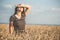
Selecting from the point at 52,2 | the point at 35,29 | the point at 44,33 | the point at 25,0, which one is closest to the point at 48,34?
the point at 44,33

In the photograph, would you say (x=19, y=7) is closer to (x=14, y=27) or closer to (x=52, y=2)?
(x=14, y=27)

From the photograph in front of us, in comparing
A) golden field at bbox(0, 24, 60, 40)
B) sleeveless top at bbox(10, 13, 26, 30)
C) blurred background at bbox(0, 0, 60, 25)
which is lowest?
golden field at bbox(0, 24, 60, 40)

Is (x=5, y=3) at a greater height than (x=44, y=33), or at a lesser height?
greater

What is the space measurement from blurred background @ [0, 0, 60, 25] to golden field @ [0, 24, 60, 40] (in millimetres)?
60

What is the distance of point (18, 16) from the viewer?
65.0 inches

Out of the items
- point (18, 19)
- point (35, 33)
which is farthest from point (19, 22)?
point (35, 33)

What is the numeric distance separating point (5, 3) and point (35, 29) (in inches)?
18.9

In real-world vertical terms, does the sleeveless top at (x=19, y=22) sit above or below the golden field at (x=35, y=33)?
above

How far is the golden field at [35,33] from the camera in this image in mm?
1620

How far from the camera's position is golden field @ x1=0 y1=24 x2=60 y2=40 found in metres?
1.62

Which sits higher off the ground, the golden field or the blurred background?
the blurred background

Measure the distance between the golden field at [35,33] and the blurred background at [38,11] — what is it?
0.20 feet

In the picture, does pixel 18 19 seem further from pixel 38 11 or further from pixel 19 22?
pixel 38 11

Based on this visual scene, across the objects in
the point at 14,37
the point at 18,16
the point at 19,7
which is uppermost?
the point at 19,7
